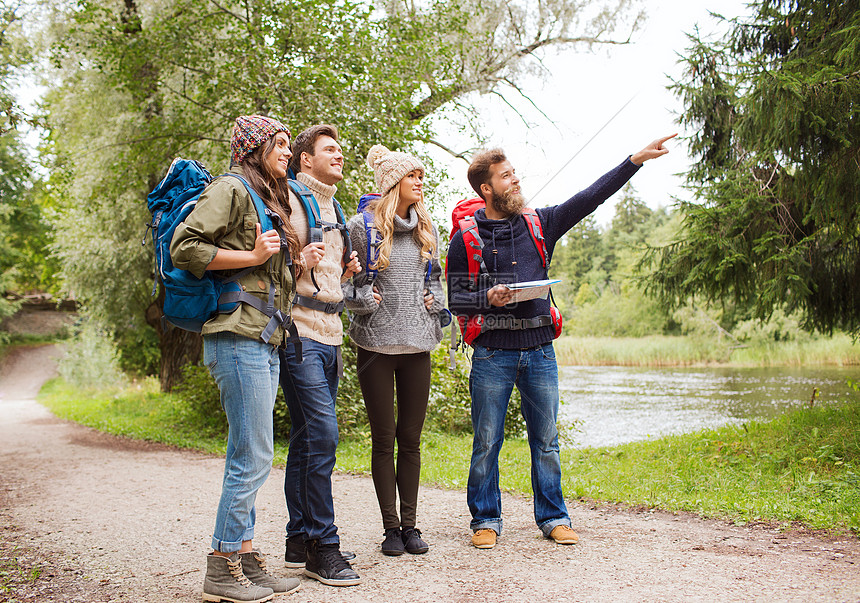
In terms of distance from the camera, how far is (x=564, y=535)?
138 inches

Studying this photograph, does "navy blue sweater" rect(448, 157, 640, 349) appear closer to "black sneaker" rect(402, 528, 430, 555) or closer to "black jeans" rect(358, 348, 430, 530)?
"black jeans" rect(358, 348, 430, 530)

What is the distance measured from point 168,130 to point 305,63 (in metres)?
2.46

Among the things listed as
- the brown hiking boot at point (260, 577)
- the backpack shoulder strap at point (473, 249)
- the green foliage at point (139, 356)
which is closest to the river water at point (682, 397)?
the backpack shoulder strap at point (473, 249)

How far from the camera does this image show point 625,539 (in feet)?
11.7


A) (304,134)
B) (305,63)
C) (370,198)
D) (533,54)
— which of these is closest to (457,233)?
(370,198)

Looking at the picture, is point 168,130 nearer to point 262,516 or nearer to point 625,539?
point 262,516

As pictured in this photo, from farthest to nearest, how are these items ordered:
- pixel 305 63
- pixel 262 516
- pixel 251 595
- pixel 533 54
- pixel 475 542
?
pixel 533 54 → pixel 305 63 → pixel 262 516 → pixel 475 542 → pixel 251 595

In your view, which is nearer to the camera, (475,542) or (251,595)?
(251,595)

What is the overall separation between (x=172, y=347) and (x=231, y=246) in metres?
12.5

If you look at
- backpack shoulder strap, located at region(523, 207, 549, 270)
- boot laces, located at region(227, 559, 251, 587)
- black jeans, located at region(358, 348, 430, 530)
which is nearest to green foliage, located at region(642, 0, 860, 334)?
backpack shoulder strap, located at region(523, 207, 549, 270)

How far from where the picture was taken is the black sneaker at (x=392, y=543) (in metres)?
3.41

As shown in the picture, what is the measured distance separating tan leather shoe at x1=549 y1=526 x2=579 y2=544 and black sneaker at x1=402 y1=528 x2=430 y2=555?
0.67 metres

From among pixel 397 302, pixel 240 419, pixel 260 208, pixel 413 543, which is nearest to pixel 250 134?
pixel 260 208

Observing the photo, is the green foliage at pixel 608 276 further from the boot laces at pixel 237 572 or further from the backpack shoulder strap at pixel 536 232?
the boot laces at pixel 237 572
